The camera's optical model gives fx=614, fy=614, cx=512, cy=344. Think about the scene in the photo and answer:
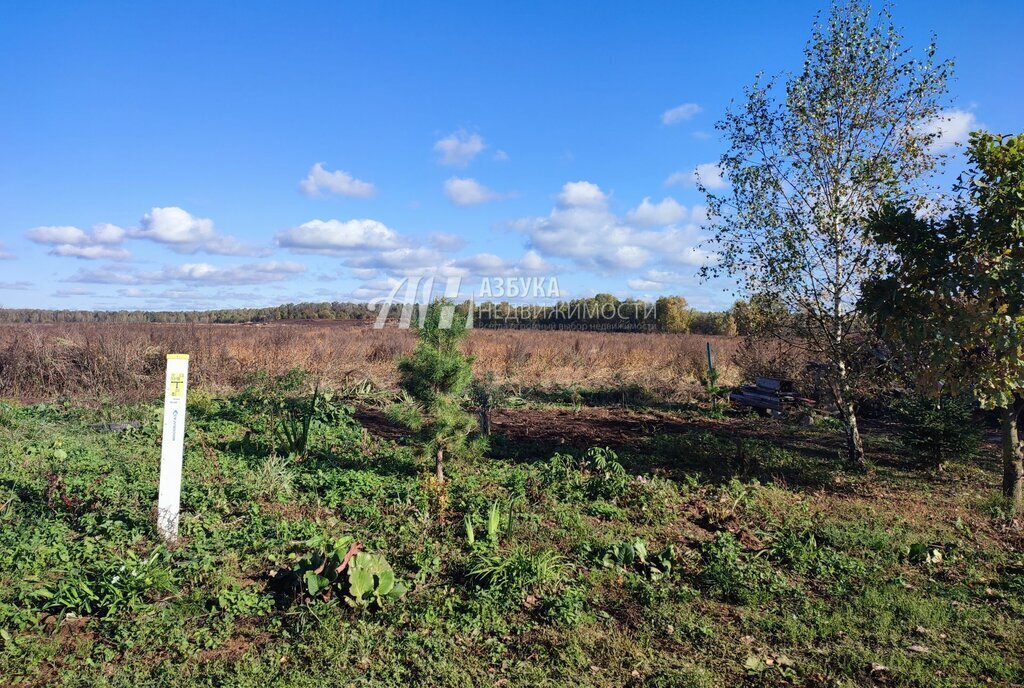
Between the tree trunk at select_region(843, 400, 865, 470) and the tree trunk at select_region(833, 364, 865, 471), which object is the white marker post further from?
the tree trunk at select_region(843, 400, 865, 470)

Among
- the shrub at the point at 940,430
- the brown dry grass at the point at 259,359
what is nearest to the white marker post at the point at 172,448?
the brown dry grass at the point at 259,359

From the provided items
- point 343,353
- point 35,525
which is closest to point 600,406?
point 343,353

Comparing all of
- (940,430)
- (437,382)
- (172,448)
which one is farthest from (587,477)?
(940,430)

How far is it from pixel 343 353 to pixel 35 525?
1156 cm

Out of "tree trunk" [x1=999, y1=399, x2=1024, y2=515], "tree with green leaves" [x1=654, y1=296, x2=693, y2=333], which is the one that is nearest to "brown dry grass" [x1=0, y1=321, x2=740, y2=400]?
"tree trunk" [x1=999, y1=399, x2=1024, y2=515]

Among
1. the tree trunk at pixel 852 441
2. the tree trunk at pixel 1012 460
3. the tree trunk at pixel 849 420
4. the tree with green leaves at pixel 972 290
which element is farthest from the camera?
the tree trunk at pixel 852 441

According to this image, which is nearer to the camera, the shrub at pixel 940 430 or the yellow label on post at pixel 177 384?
the yellow label on post at pixel 177 384

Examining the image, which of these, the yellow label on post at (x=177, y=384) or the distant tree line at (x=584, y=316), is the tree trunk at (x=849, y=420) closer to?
the yellow label on post at (x=177, y=384)

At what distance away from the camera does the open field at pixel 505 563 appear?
344 cm

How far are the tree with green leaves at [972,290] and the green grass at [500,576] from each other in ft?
4.85

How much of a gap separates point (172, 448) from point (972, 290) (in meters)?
7.35

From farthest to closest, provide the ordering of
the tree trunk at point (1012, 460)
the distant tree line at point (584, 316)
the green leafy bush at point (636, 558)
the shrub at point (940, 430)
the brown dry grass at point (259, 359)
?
the distant tree line at point (584, 316), the brown dry grass at point (259, 359), the shrub at point (940, 430), the tree trunk at point (1012, 460), the green leafy bush at point (636, 558)

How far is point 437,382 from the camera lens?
6387mm

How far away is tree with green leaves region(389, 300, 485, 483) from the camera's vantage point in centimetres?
629
